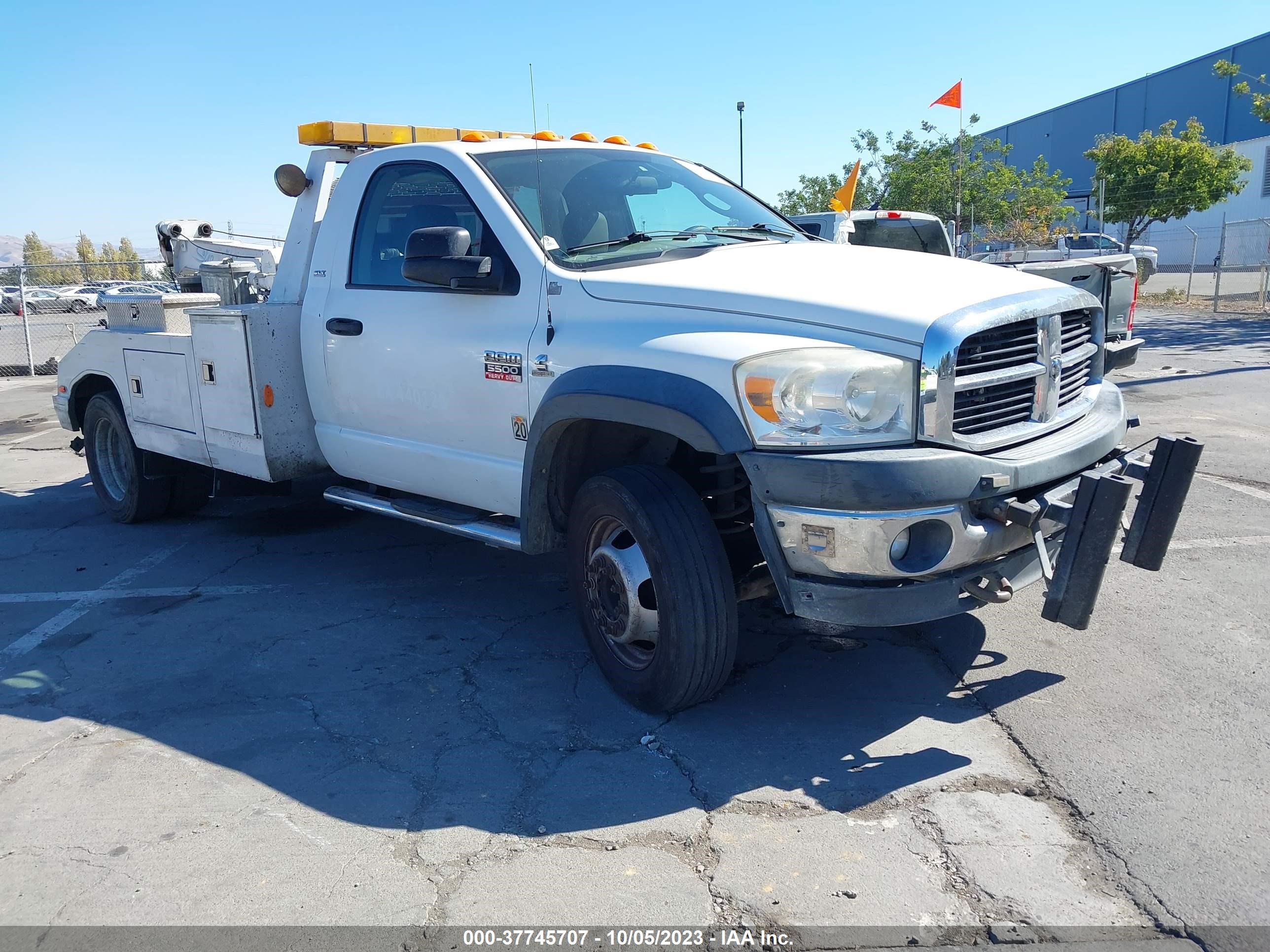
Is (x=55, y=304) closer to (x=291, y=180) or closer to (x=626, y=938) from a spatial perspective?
(x=291, y=180)

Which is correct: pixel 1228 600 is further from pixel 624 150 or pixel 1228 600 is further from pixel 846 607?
pixel 624 150

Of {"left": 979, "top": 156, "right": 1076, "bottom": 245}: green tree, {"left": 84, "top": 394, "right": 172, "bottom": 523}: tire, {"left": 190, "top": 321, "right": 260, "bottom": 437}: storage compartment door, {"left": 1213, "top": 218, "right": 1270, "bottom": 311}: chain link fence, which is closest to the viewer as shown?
{"left": 190, "top": 321, "right": 260, "bottom": 437}: storage compartment door

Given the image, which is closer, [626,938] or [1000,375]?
[626,938]

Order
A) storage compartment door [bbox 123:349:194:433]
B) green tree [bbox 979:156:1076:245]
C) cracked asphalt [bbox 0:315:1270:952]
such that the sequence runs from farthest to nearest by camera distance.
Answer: green tree [bbox 979:156:1076:245] → storage compartment door [bbox 123:349:194:433] → cracked asphalt [bbox 0:315:1270:952]

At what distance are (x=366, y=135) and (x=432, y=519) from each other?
227 centimetres

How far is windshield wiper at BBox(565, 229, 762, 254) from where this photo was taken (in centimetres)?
418

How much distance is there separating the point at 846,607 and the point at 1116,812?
1.00 metres

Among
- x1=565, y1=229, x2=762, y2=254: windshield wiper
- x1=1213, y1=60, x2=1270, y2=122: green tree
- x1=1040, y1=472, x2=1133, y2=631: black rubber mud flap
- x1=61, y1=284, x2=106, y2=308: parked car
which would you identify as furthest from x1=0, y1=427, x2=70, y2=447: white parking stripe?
x1=61, y1=284, x2=106, y2=308: parked car

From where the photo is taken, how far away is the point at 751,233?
15.4 feet

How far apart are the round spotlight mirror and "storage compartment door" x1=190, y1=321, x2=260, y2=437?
81 centimetres

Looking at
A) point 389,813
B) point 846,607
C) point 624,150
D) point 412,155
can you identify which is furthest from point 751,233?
point 389,813

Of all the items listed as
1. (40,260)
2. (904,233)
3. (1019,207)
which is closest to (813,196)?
(1019,207)

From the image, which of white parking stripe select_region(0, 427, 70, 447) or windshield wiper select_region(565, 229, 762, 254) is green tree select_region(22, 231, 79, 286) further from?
windshield wiper select_region(565, 229, 762, 254)

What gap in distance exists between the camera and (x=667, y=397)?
A: 3.35m
